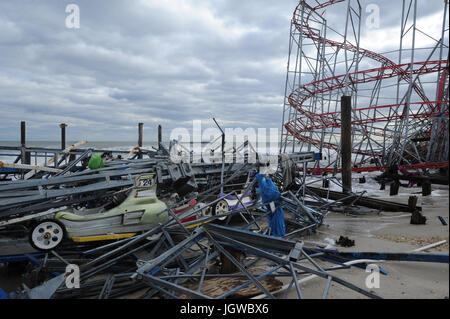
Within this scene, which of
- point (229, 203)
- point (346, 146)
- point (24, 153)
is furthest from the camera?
point (24, 153)

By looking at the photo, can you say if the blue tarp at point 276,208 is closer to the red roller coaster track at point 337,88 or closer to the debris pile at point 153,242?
the debris pile at point 153,242

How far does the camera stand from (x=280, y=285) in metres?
4.51

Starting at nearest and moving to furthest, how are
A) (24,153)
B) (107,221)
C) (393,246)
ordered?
Result: 1. (393,246)
2. (107,221)
3. (24,153)

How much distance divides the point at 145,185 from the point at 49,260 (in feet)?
8.28

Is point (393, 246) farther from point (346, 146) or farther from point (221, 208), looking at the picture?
point (346, 146)

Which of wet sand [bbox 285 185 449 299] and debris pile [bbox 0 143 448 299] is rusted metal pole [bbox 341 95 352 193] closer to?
wet sand [bbox 285 185 449 299]

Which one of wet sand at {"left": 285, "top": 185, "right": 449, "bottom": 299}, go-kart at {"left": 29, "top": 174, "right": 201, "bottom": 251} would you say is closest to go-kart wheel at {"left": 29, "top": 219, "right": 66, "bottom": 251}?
go-kart at {"left": 29, "top": 174, "right": 201, "bottom": 251}

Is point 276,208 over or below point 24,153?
below

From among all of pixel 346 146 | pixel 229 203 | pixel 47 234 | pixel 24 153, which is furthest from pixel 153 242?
pixel 24 153

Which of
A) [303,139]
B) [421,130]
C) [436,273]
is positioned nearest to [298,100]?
[303,139]

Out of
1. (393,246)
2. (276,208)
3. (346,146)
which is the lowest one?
(393,246)

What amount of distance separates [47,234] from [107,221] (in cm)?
120

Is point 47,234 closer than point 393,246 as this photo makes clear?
Yes

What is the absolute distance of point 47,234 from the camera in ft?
20.7
